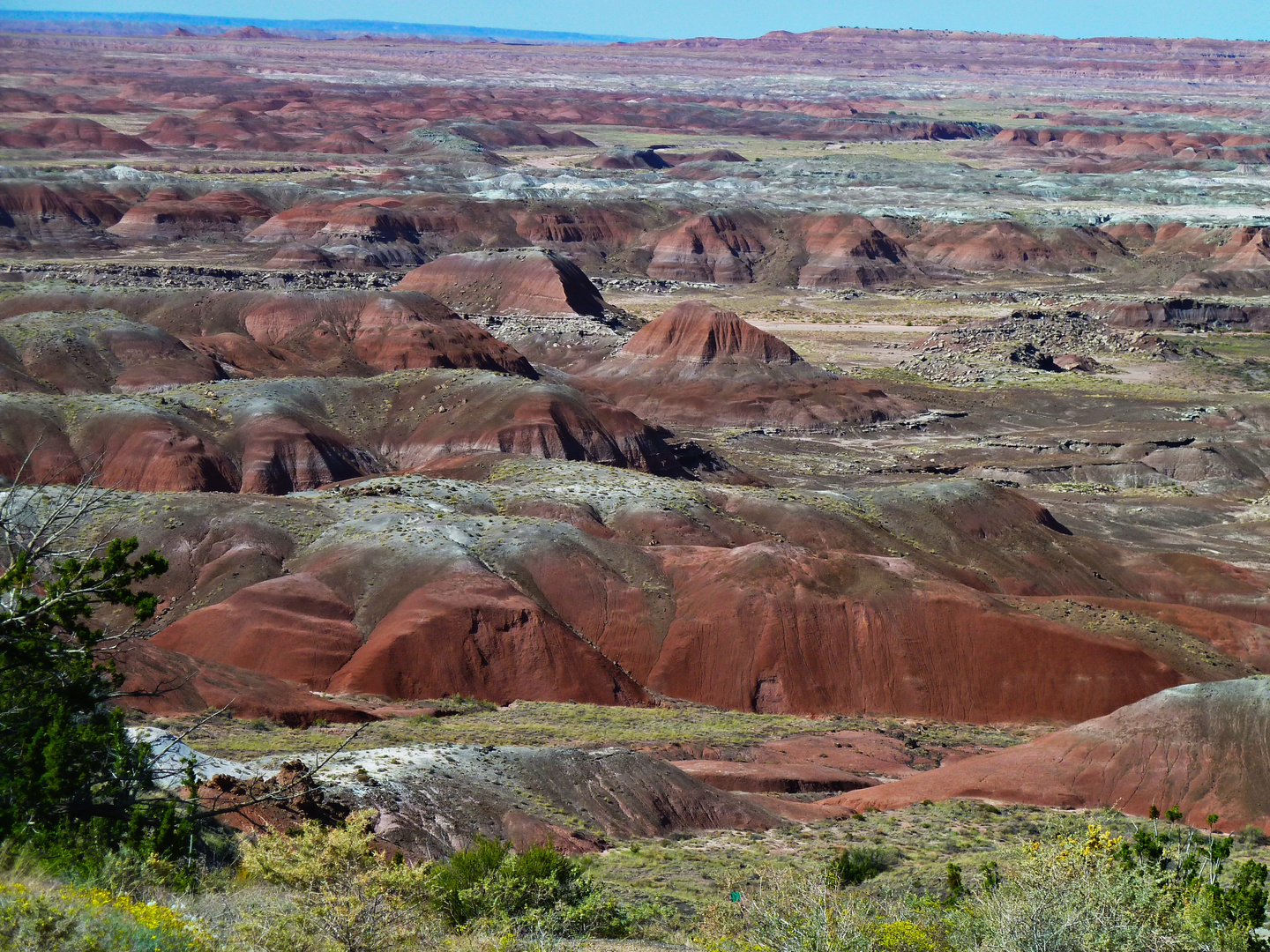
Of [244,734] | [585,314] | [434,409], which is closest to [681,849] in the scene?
[244,734]

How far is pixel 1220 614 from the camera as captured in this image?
51031mm

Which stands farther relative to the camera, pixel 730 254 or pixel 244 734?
pixel 730 254

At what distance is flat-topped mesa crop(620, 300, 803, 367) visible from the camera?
90.2m

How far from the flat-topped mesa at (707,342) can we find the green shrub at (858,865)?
65496 millimetres

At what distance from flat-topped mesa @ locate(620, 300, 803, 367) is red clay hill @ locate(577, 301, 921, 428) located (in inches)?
2.3

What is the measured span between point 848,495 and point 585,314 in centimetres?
4567

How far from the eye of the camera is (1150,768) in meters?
32.3

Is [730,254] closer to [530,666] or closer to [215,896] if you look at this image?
[530,666]

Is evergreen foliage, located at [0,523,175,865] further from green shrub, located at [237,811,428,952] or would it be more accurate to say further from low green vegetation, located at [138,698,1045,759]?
low green vegetation, located at [138,698,1045,759]

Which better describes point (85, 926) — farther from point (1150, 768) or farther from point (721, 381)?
point (721, 381)

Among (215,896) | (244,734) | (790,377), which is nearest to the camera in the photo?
(215,896)

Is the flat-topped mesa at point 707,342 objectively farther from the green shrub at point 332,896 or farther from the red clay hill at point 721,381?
the green shrub at point 332,896

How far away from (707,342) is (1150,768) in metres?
60.6

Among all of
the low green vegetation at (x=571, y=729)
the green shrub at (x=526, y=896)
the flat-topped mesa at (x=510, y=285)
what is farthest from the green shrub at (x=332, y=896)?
the flat-topped mesa at (x=510, y=285)
